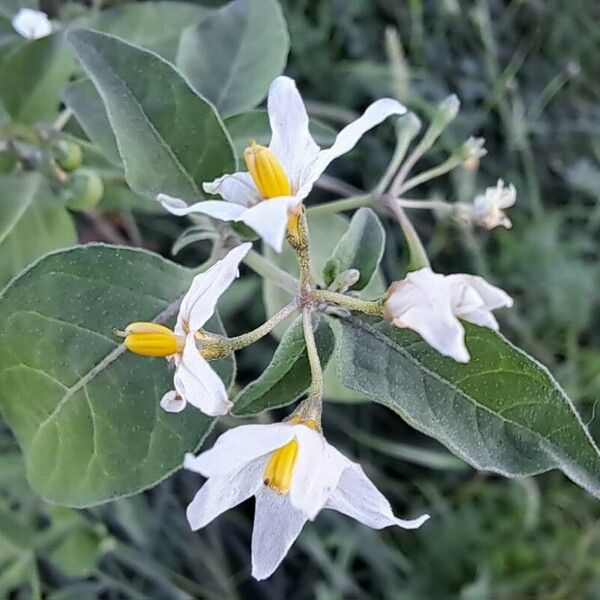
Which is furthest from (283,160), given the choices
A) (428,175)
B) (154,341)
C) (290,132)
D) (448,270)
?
(448,270)

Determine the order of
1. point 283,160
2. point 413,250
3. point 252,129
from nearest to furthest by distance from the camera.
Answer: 1. point 283,160
2. point 413,250
3. point 252,129

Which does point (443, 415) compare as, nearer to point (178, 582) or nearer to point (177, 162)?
point (177, 162)

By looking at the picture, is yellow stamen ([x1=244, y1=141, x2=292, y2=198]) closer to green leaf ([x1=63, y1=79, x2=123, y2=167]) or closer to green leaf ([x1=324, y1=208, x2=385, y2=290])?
green leaf ([x1=324, y1=208, x2=385, y2=290])

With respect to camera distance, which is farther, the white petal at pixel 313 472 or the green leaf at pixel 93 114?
the green leaf at pixel 93 114

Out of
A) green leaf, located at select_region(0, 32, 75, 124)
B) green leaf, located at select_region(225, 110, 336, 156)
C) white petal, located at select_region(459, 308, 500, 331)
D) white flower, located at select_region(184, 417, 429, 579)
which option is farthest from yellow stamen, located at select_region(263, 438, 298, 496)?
green leaf, located at select_region(0, 32, 75, 124)

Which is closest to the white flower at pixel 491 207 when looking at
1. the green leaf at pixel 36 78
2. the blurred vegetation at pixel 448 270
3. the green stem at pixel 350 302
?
→ the green stem at pixel 350 302

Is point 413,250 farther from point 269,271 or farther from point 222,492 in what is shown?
point 222,492

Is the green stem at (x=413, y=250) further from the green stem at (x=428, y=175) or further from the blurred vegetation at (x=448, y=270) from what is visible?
the blurred vegetation at (x=448, y=270)
